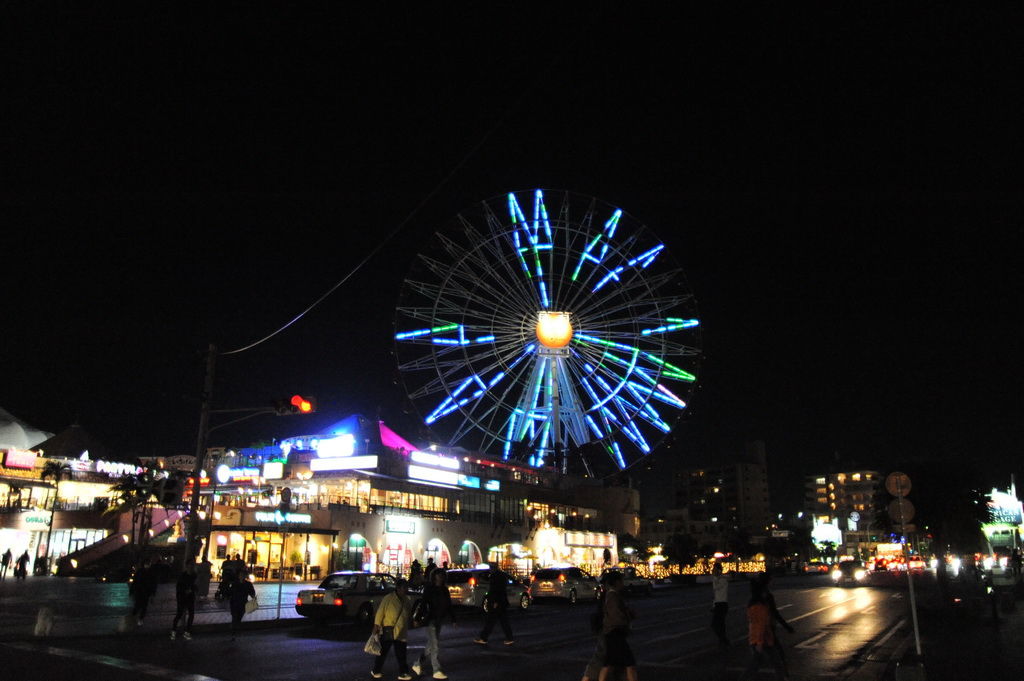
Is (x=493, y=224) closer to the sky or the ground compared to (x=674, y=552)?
closer to the sky

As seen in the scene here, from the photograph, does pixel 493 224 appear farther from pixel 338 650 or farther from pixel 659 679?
pixel 659 679

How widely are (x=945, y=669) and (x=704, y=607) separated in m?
17.4

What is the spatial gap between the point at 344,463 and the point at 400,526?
5.42 metres

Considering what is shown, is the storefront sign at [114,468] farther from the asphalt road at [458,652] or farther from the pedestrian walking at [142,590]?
the asphalt road at [458,652]

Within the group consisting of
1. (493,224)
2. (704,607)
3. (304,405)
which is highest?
(493,224)

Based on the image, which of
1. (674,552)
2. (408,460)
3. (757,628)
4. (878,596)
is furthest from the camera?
(674,552)

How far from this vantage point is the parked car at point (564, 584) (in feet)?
107

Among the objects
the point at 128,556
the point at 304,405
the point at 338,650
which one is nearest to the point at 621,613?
the point at 338,650

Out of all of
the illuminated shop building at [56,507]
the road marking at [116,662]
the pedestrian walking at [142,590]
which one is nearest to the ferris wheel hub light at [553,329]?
the illuminated shop building at [56,507]

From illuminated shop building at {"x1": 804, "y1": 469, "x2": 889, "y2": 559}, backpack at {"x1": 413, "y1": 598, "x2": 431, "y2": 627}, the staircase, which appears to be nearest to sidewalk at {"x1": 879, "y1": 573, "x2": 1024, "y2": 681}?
backpack at {"x1": 413, "y1": 598, "x2": 431, "y2": 627}

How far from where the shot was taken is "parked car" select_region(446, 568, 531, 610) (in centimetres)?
2669

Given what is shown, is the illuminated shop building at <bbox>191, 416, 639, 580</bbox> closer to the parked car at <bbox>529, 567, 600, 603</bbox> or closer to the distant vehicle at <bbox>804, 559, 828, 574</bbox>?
the parked car at <bbox>529, 567, 600, 603</bbox>

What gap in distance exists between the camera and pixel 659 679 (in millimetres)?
11766

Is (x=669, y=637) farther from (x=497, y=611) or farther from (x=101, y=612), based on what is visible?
(x=101, y=612)
